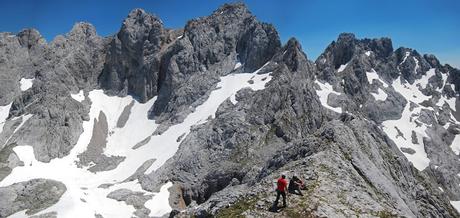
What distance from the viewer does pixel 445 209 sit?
169 ft

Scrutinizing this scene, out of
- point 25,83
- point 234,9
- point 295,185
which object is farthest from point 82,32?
point 295,185

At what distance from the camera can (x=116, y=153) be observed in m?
134

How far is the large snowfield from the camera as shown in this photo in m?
99.8

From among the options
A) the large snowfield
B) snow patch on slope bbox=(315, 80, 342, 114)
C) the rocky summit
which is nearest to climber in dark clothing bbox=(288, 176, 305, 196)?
the rocky summit

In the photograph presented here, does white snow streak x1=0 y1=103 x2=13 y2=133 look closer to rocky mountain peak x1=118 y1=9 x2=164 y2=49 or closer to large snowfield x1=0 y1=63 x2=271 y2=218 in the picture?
large snowfield x1=0 y1=63 x2=271 y2=218

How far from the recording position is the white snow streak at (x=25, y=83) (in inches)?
6329

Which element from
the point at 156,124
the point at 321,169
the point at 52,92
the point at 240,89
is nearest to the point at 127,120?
the point at 156,124

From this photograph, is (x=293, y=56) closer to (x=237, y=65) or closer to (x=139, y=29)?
(x=237, y=65)

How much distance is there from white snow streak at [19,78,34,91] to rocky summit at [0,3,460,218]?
59cm

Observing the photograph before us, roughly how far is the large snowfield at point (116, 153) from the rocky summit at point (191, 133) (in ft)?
1.43

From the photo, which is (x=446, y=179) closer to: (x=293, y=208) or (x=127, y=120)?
(x=127, y=120)

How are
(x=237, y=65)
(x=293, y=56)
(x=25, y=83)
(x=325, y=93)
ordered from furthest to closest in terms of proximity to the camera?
(x=325, y=93) → (x=25, y=83) → (x=237, y=65) → (x=293, y=56)

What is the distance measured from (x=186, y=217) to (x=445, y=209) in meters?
28.5

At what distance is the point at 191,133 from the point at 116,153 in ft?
76.6
